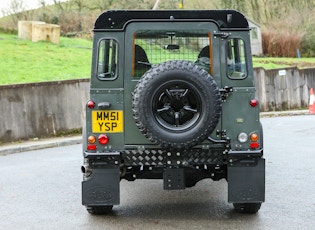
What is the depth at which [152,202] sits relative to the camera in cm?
848

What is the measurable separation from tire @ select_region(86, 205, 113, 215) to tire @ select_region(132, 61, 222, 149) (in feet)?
4.15

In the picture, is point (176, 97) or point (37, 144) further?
point (37, 144)

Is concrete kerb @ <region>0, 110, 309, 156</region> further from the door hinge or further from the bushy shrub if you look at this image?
the bushy shrub

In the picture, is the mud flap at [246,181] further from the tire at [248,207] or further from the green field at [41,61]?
the green field at [41,61]

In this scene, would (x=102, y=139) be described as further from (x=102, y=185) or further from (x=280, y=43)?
(x=280, y=43)

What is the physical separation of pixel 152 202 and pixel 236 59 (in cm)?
233

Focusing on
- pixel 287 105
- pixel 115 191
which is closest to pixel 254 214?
pixel 115 191

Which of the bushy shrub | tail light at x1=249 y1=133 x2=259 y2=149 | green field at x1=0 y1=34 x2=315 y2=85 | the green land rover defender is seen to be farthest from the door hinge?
the bushy shrub

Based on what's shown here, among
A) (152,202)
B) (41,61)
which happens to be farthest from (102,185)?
(41,61)

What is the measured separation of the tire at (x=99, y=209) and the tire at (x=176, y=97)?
127 centimetres

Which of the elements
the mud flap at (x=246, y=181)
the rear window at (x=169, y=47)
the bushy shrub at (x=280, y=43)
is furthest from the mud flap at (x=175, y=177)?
the bushy shrub at (x=280, y=43)

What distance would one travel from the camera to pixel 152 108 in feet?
22.6

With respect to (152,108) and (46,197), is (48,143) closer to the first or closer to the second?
(46,197)

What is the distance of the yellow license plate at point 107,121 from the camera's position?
7262 mm
